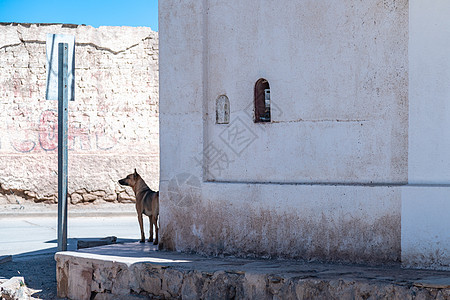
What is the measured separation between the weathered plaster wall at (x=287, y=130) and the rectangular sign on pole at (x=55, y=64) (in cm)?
105

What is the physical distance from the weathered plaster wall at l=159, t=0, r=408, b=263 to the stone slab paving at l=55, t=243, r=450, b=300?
34 centimetres

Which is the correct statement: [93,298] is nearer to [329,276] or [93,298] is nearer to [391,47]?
[329,276]

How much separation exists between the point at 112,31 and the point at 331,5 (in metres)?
Result: 10.0

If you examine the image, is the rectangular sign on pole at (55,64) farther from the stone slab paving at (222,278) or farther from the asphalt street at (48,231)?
the asphalt street at (48,231)

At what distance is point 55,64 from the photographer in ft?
21.0

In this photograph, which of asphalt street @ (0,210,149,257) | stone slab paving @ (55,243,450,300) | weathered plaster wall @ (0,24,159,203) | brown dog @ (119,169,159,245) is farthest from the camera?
weathered plaster wall @ (0,24,159,203)

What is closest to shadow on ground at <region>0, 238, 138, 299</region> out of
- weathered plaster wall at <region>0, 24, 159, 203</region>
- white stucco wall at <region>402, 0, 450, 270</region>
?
white stucco wall at <region>402, 0, 450, 270</region>

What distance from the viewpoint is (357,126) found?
5.51 metres

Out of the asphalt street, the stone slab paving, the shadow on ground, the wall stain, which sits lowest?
the asphalt street

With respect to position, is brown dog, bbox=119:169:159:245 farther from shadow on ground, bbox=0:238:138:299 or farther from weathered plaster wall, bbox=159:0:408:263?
shadow on ground, bbox=0:238:138:299

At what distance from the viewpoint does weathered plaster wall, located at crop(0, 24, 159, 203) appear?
14.1 metres

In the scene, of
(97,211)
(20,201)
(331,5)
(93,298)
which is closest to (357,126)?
(331,5)

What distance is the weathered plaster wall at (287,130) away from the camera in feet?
17.5

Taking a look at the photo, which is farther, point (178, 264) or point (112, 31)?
point (112, 31)
